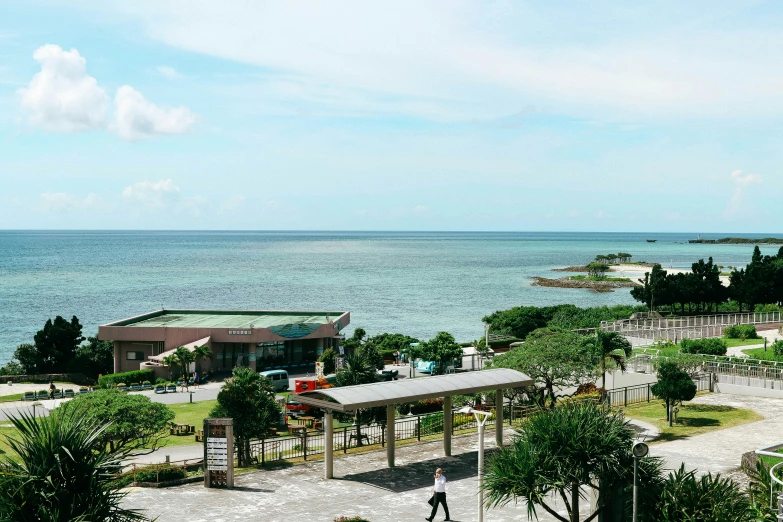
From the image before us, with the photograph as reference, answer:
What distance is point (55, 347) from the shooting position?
60281 mm

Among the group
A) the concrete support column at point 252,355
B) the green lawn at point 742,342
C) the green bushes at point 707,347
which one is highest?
the green bushes at point 707,347

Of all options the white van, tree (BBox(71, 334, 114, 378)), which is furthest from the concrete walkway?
tree (BBox(71, 334, 114, 378))

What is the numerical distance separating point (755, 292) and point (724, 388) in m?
36.1

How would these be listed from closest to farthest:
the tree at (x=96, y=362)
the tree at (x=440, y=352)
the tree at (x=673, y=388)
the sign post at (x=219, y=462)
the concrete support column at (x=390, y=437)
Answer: the sign post at (x=219, y=462) < the concrete support column at (x=390, y=437) < the tree at (x=673, y=388) < the tree at (x=440, y=352) < the tree at (x=96, y=362)

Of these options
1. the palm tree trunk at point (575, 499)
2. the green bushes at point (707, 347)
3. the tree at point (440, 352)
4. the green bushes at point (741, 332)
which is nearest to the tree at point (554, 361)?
the palm tree trunk at point (575, 499)

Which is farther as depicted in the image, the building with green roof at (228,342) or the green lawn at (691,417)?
the building with green roof at (228,342)

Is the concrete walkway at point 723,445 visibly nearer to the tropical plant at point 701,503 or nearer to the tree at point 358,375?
the tropical plant at point 701,503

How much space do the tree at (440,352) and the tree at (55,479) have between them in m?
39.5

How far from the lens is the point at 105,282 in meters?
155

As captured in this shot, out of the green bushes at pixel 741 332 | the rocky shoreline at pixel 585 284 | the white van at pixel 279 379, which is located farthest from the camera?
the rocky shoreline at pixel 585 284

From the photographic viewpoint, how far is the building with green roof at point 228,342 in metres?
55.6

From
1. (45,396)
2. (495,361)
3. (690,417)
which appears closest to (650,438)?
(690,417)

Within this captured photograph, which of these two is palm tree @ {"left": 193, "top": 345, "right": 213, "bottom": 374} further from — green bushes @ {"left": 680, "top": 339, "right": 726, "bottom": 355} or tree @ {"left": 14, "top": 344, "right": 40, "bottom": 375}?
green bushes @ {"left": 680, "top": 339, "right": 726, "bottom": 355}

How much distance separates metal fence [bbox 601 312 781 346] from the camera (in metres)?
55.2
